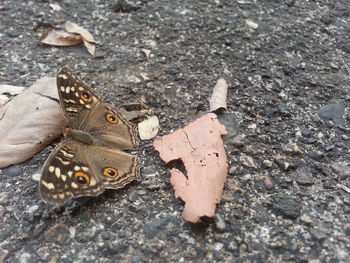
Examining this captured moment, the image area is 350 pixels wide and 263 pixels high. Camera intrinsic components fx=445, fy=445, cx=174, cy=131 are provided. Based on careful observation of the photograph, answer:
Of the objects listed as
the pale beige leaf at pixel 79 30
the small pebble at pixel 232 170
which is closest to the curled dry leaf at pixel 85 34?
the pale beige leaf at pixel 79 30

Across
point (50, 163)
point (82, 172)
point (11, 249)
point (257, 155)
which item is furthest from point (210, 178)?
point (11, 249)

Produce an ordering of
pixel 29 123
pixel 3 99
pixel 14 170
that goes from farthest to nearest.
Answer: pixel 3 99 < pixel 29 123 < pixel 14 170

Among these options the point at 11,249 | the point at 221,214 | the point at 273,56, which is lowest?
the point at 11,249

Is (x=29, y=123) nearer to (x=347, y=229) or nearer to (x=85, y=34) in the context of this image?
(x=85, y=34)

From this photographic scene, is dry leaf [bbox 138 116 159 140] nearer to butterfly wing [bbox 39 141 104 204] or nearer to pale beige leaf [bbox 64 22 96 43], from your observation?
butterfly wing [bbox 39 141 104 204]

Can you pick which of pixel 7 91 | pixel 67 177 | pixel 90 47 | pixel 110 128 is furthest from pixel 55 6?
pixel 67 177

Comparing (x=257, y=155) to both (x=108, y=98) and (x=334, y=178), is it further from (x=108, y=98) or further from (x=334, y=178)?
(x=108, y=98)

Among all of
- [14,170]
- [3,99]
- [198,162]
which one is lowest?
[14,170]
